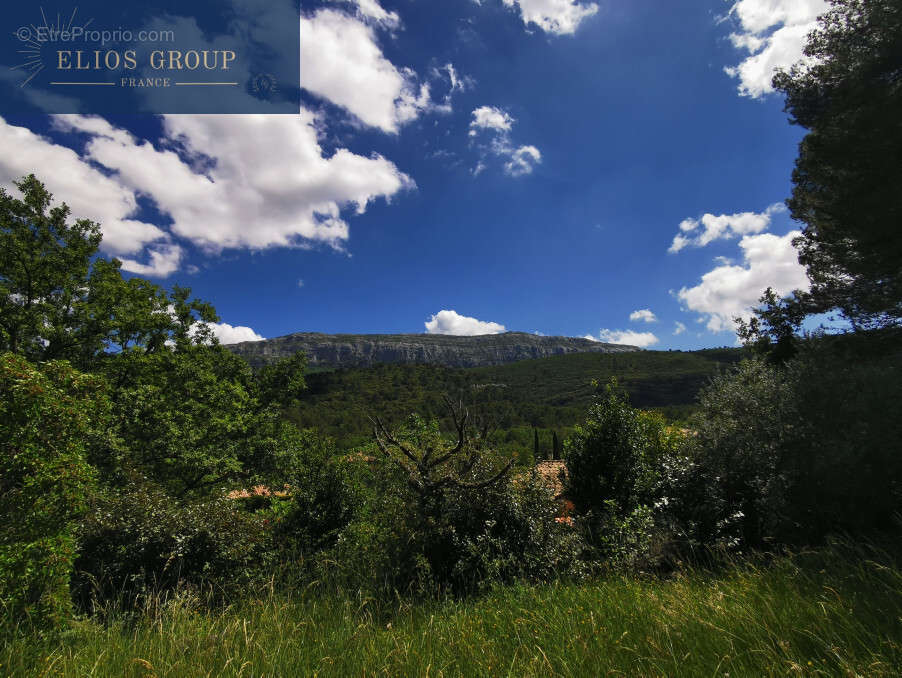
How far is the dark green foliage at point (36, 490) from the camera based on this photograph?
3.62 metres

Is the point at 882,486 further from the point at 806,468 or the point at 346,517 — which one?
the point at 346,517

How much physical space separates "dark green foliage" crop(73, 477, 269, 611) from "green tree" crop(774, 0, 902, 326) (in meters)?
15.8

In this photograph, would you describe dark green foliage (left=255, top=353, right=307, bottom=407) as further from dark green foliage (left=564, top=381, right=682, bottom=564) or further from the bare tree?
dark green foliage (left=564, top=381, right=682, bottom=564)

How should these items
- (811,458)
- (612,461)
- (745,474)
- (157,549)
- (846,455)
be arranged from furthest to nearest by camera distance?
(612,461) < (745,474) < (811,458) < (846,455) < (157,549)

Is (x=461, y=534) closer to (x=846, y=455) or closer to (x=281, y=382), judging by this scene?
(x=846, y=455)

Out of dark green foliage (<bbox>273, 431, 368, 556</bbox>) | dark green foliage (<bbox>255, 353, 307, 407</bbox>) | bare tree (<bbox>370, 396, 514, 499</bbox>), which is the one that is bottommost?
dark green foliage (<bbox>273, 431, 368, 556</bbox>)

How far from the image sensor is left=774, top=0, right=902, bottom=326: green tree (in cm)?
859

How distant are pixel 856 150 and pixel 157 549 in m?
17.3

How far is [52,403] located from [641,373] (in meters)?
139

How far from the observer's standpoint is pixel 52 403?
4.04m

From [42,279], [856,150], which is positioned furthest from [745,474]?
Answer: [42,279]

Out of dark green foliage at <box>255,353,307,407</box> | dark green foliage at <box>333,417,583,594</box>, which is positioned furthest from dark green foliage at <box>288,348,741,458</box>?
dark green foliage at <box>333,417,583,594</box>

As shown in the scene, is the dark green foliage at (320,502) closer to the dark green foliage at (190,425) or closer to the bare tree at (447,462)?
the bare tree at (447,462)

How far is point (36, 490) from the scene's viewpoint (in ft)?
12.6
